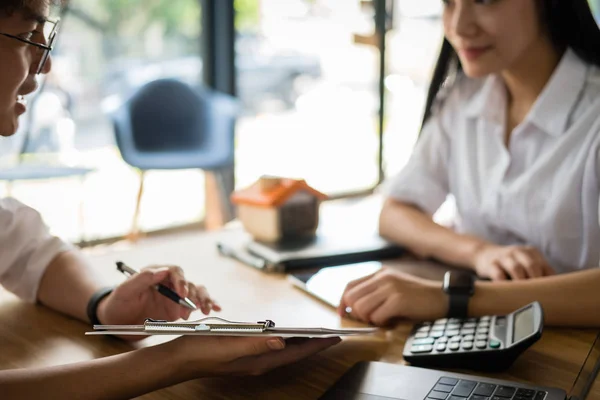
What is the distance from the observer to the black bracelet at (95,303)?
1.12 m

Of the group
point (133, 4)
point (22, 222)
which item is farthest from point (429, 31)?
point (22, 222)

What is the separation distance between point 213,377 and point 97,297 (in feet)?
0.98

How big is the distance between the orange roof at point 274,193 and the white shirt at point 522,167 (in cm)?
29

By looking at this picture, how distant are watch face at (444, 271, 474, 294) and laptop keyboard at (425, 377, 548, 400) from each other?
0.90 feet

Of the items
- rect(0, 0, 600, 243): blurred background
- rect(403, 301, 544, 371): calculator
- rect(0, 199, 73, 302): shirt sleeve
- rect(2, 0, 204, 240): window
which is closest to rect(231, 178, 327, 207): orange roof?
rect(0, 199, 73, 302): shirt sleeve

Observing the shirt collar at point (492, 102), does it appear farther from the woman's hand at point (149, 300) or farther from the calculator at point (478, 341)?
the woman's hand at point (149, 300)

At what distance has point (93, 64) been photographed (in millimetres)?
3945

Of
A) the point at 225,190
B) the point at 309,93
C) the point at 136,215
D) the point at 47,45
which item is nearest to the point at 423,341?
A: the point at 47,45

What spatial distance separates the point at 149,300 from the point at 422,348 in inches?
16.3

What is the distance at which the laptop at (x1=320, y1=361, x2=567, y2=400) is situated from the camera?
2.68 feet

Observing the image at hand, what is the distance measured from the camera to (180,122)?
4.04m

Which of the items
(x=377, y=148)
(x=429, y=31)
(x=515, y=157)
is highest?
(x=429, y=31)

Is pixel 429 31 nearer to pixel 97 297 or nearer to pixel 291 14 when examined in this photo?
pixel 291 14

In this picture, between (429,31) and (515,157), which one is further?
(429,31)
